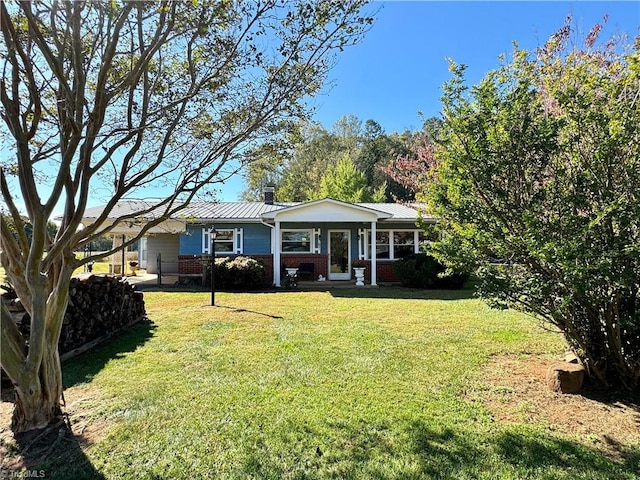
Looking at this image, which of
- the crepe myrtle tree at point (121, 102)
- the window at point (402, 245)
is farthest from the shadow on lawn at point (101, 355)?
the window at point (402, 245)

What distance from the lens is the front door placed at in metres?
17.4

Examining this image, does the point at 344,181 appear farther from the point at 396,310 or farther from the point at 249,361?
the point at 249,361

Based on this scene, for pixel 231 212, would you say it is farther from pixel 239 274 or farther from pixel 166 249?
pixel 166 249

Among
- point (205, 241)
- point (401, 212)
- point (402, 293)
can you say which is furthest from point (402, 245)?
point (205, 241)

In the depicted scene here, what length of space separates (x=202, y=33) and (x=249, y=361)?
13.7 feet

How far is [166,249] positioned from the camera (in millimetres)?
19578

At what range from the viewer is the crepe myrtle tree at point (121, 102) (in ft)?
10.4

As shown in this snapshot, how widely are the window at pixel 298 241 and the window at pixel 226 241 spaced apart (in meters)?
2.08

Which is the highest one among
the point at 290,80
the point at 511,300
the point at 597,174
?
the point at 290,80

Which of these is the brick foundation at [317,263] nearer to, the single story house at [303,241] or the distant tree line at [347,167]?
the single story house at [303,241]

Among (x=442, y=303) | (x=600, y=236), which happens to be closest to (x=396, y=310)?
(x=442, y=303)

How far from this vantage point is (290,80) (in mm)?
4332

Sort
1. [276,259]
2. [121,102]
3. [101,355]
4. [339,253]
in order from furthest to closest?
[339,253]
[276,259]
[101,355]
[121,102]

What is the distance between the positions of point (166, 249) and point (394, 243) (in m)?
11.8
